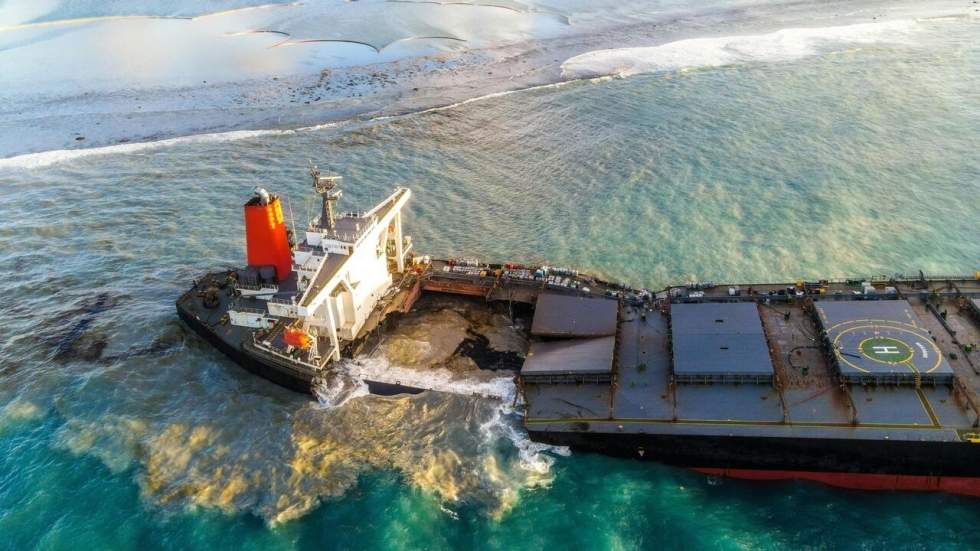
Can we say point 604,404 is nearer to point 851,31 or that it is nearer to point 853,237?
point 853,237

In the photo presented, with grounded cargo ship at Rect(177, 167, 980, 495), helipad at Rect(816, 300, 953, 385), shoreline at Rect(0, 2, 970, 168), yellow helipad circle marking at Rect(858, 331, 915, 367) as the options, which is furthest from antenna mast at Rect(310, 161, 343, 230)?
shoreline at Rect(0, 2, 970, 168)

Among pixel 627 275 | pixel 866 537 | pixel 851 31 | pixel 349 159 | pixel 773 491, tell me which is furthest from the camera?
pixel 851 31

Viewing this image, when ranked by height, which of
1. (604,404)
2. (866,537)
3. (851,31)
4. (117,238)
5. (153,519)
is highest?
(851,31)

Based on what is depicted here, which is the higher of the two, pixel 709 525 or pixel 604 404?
pixel 604 404

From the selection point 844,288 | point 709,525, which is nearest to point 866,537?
point 709,525

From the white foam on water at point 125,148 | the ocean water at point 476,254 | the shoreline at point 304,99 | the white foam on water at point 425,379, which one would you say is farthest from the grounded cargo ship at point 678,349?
the shoreline at point 304,99

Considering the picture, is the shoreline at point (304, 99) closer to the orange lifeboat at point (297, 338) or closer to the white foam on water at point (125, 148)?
the white foam on water at point (125, 148)
